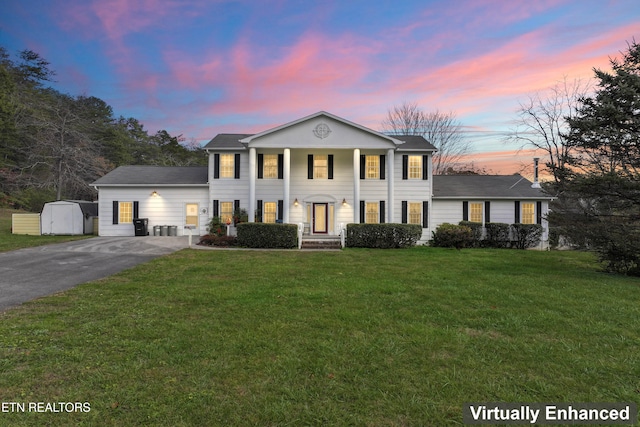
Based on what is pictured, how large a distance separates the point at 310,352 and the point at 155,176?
783 inches

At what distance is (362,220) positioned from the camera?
727 inches

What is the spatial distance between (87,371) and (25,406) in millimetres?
567

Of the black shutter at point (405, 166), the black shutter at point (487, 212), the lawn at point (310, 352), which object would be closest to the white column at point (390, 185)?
the black shutter at point (405, 166)

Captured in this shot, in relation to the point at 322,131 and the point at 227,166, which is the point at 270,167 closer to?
the point at 227,166

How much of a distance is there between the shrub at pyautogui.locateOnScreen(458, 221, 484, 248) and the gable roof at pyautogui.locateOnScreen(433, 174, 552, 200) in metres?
1.77

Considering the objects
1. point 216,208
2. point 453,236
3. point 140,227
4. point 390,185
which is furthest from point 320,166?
point 140,227

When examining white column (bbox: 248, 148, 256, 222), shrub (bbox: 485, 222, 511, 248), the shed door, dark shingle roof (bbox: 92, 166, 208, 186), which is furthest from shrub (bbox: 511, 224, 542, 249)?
the shed door

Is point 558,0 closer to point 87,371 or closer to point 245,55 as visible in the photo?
point 245,55

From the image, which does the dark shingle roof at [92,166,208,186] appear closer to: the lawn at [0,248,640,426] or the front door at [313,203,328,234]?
the front door at [313,203,328,234]

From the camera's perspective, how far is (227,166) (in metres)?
18.7

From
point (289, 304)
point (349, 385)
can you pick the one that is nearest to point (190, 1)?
point (289, 304)

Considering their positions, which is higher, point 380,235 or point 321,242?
point 380,235

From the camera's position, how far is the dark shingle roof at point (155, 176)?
1892cm

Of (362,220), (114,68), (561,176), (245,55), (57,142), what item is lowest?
(362,220)
